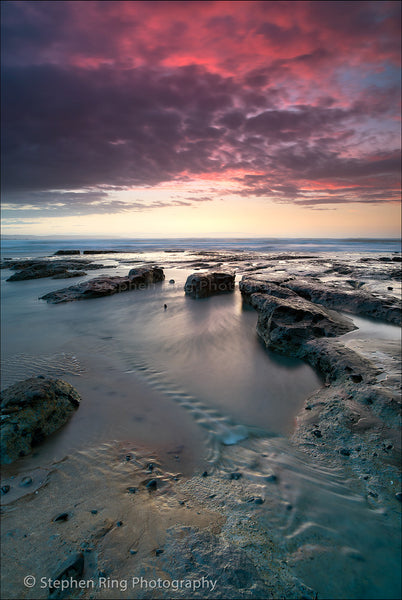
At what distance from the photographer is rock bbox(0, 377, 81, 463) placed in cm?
270

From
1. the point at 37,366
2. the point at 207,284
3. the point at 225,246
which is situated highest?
the point at 225,246

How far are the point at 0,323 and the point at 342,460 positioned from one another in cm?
862

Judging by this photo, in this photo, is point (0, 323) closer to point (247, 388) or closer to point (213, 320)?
point (213, 320)

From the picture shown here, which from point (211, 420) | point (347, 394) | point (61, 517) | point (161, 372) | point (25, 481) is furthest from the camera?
point (161, 372)

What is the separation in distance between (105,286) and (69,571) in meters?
9.82

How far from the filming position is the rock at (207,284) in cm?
1005

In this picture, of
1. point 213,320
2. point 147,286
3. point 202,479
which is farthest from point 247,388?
point 147,286

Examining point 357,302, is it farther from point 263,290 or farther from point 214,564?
point 214,564

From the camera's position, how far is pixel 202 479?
8.07ft

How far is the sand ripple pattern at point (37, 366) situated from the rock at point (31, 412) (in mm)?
1183

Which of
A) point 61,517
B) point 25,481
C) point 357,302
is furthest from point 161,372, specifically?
point 357,302

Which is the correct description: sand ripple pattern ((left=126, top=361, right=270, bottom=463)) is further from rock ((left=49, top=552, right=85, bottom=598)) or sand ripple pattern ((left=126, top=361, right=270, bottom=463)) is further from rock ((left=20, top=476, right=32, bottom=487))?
rock ((left=20, top=476, right=32, bottom=487))

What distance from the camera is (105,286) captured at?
35.0 feet
